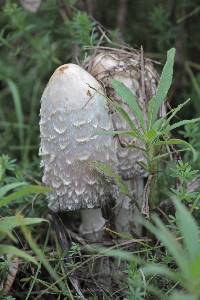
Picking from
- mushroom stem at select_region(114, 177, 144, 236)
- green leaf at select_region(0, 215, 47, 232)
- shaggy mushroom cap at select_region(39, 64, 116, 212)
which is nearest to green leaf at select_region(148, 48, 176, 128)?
shaggy mushroom cap at select_region(39, 64, 116, 212)

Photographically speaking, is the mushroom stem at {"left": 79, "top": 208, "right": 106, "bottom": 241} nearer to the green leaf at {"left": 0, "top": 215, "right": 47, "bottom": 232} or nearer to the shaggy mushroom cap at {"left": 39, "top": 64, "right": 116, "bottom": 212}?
the shaggy mushroom cap at {"left": 39, "top": 64, "right": 116, "bottom": 212}

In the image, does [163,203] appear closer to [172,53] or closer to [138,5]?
[172,53]

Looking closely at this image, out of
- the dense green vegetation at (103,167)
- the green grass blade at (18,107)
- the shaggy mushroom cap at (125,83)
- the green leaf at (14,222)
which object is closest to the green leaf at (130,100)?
the dense green vegetation at (103,167)

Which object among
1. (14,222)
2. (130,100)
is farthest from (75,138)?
(14,222)

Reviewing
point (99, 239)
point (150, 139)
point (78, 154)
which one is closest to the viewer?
point (150, 139)

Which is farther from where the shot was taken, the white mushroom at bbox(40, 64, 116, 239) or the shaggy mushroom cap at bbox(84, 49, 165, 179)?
the shaggy mushroom cap at bbox(84, 49, 165, 179)

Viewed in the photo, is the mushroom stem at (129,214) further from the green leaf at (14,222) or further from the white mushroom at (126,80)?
the green leaf at (14,222)

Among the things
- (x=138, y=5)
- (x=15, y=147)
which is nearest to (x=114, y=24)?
(x=138, y=5)
